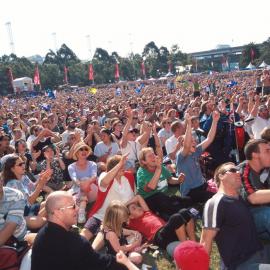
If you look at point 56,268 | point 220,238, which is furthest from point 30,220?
point 220,238

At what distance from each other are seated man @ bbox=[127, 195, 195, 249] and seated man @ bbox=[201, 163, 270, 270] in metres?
1.31

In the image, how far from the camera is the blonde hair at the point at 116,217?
15.0 feet

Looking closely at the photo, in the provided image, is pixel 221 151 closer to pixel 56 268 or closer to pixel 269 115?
pixel 269 115

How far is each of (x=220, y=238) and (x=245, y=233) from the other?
0.78 feet

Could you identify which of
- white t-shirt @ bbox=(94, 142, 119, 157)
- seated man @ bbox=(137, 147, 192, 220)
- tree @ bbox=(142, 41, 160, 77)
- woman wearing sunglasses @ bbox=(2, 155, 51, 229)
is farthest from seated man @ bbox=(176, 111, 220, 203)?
tree @ bbox=(142, 41, 160, 77)

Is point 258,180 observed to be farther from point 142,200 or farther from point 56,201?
point 56,201

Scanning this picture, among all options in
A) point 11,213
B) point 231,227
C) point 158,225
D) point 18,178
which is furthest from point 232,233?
point 18,178

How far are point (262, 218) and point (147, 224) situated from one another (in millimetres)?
1775

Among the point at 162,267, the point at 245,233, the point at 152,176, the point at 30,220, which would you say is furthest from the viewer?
the point at 152,176

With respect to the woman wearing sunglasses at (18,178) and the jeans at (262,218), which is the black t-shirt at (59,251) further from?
the woman wearing sunglasses at (18,178)

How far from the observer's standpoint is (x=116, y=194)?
5.89 meters

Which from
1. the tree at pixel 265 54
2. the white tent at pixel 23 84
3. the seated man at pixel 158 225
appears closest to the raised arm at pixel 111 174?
the seated man at pixel 158 225

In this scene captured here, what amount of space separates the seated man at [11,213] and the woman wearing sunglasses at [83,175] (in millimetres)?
2364

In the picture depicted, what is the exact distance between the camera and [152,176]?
6168 mm
